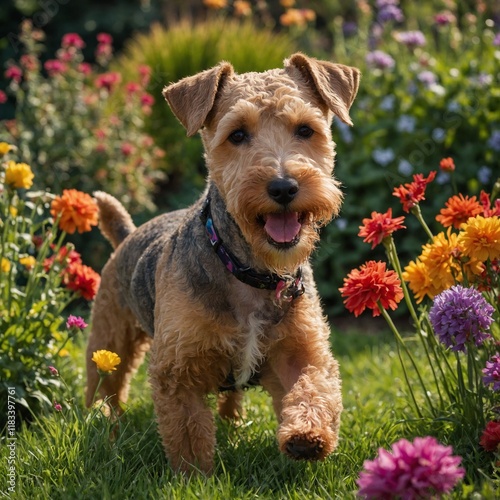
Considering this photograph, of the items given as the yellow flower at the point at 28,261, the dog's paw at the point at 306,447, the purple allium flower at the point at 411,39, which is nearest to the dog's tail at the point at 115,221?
the yellow flower at the point at 28,261

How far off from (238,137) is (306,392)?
1190mm

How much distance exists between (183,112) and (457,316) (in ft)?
5.36

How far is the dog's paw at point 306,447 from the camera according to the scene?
312cm

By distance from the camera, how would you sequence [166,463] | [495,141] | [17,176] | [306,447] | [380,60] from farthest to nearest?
[380,60] < [495,141] < [17,176] < [166,463] < [306,447]

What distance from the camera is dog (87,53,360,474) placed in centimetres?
346

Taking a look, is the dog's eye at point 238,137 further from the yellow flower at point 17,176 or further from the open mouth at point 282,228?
the yellow flower at point 17,176

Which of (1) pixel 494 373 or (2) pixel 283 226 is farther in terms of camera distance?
(2) pixel 283 226

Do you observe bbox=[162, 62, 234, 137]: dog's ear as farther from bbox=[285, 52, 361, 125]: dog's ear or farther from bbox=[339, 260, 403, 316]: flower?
bbox=[339, 260, 403, 316]: flower

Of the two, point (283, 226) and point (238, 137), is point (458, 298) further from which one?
point (238, 137)

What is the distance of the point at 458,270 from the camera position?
375 centimetres

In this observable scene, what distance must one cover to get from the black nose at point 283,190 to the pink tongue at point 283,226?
12cm

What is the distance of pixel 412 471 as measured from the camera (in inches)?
93.1

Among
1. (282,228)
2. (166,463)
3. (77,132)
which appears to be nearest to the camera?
(282,228)

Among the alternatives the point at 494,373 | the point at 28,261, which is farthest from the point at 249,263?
the point at 28,261
